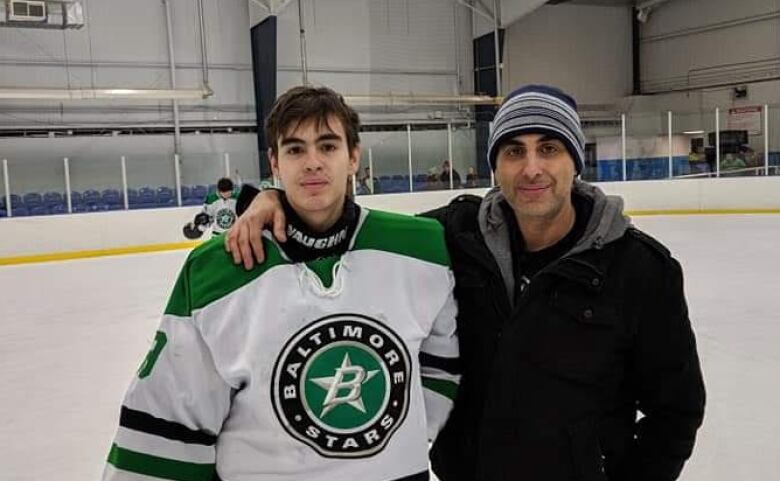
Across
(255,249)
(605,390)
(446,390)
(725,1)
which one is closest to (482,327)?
(446,390)

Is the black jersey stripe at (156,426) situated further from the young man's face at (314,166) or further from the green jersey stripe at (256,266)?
the young man's face at (314,166)

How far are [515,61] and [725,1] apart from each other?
211 inches

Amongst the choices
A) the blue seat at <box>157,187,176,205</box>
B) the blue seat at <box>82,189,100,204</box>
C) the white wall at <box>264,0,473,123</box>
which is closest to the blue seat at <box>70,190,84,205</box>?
the blue seat at <box>82,189,100,204</box>

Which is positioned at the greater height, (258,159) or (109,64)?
(109,64)

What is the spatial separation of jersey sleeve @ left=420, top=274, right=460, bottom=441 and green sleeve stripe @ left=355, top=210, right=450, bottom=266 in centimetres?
7

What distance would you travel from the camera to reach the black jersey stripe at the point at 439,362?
1557mm

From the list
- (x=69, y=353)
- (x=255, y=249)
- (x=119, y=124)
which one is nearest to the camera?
(x=255, y=249)

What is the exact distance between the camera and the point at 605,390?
1575 mm

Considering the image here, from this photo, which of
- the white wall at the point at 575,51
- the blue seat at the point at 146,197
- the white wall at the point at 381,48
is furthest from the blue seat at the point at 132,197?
the white wall at the point at 575,51

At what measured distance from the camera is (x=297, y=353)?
135cm

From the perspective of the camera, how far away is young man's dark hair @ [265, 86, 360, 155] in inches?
54.9

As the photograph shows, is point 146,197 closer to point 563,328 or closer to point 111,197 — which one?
point 111,197

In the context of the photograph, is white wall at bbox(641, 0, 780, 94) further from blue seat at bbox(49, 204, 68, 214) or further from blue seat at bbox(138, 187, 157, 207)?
blue seat at bbox(49, 204, 68, 214)

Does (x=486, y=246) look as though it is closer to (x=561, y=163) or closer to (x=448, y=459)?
(x=561, y=163)
